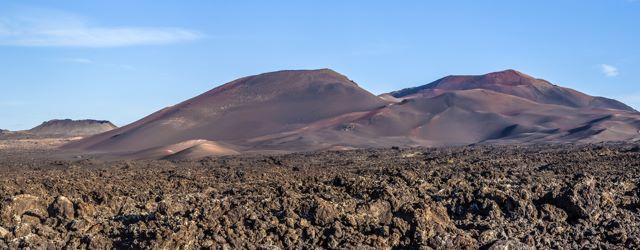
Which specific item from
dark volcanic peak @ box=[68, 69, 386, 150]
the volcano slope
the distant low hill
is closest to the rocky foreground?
the volcano slope

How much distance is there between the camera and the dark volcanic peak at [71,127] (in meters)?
119

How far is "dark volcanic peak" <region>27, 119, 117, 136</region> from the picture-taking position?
119m

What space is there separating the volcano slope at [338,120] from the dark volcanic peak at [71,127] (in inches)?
1506

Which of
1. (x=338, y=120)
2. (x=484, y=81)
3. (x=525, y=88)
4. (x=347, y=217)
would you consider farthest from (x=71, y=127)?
(x=347, y=217)

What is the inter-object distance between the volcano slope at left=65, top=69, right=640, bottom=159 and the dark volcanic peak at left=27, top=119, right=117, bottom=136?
38.2 meters

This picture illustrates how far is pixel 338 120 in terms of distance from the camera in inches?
2788

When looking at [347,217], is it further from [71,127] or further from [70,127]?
[70,127]

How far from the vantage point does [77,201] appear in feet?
41.4

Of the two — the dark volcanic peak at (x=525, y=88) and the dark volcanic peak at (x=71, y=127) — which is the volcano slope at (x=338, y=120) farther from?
the dark volcanic peak at (x=71, y=127)

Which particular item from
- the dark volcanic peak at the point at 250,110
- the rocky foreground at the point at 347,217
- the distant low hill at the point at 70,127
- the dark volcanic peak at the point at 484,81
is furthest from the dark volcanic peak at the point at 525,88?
the rocky foreground at the point at 347,217

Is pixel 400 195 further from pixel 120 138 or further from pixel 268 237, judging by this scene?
pixel 120 138

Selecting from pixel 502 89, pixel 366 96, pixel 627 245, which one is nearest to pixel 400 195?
pixel 627 245

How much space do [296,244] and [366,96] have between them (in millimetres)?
71324

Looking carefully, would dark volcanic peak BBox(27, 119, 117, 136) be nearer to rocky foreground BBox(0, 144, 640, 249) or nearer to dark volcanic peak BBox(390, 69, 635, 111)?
dark volcanic peak BBox(390, 69, 635, 111)
